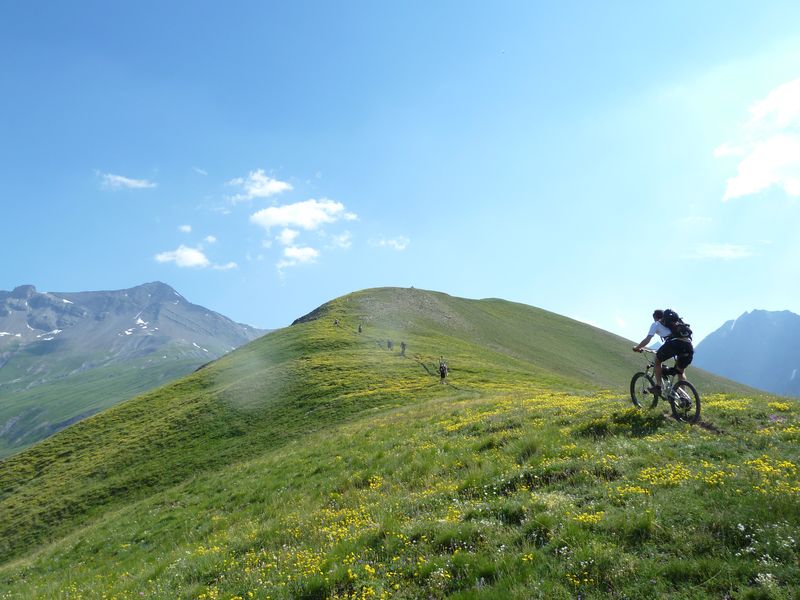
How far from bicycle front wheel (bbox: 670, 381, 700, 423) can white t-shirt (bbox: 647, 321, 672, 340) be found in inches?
64.5

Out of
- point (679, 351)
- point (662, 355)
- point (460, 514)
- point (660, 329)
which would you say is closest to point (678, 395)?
point (662, 355)

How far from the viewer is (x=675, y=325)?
14.7m

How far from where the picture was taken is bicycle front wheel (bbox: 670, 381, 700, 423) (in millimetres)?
14500

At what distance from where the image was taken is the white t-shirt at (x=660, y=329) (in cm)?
1489

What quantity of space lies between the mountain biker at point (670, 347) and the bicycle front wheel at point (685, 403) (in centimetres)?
34

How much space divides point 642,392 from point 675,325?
3.81 m

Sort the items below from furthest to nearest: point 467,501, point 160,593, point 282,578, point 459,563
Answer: point 467,501 < point 160,593 < point 282,578 < point 459,563

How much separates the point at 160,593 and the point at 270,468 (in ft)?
46.4

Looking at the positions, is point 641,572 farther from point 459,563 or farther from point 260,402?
point 260,402

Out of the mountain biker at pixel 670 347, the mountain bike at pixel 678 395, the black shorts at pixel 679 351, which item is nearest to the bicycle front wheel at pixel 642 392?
the mountain bike at pixel 678 395

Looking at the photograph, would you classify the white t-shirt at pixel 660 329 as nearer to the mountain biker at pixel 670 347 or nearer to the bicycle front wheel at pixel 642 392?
the mountain biker at pixel 670 347

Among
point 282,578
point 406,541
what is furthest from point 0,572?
point 406,541

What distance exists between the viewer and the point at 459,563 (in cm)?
805

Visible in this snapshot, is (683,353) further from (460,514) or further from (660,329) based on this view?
(460,514)
